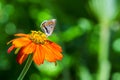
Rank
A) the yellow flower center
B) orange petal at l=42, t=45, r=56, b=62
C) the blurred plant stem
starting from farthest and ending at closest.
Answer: the blurred plant stem < the yellow flower center < orange petal at l=42, t=45, r=56, b=62

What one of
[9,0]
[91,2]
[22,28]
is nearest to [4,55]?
[22,28]

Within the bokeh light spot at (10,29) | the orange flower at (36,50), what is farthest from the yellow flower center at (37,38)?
the bokeh light spot at (10,29)

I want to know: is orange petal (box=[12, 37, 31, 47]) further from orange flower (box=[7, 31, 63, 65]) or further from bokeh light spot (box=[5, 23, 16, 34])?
bokeh light spot (box=[5, 23, 16, 34])

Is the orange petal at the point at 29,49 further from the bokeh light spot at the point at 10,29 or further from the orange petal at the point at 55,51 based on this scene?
the bokeh light spot at the point at 10,29

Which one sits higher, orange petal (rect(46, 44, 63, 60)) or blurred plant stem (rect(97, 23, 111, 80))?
blurred plant stem (rect(97, 23, 111, 80))

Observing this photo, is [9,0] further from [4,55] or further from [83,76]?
[83,76]

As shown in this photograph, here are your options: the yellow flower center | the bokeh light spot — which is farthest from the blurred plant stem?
the yellow flower center

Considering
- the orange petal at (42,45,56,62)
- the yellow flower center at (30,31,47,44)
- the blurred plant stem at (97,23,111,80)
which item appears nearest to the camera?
the orange petal at (42,45,56,62)

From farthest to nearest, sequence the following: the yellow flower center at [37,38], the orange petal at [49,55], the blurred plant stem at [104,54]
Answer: the blurred plant stem at [104,54]
the yellow flower center at [37,38]
the orange petal at [49,55]
